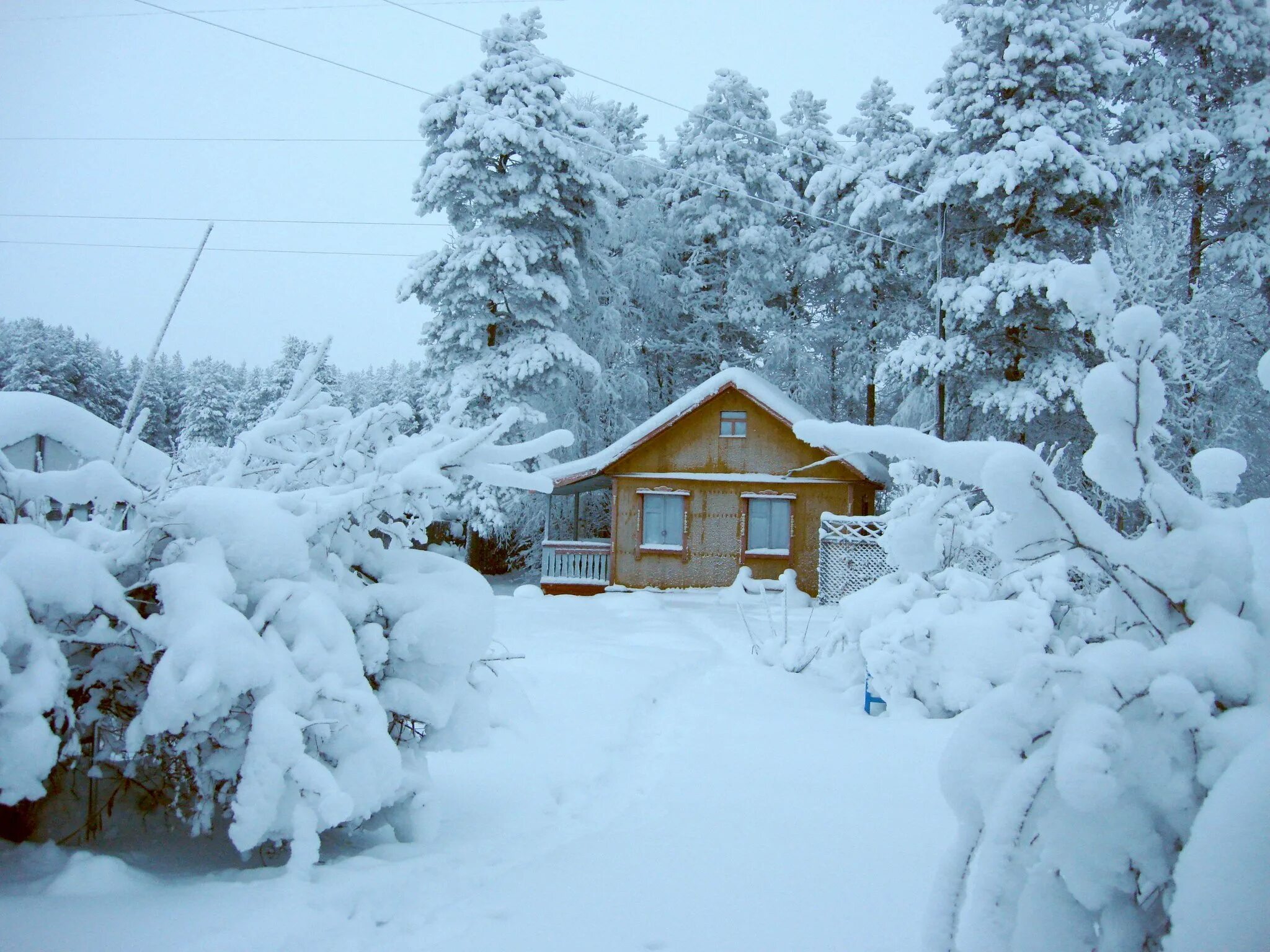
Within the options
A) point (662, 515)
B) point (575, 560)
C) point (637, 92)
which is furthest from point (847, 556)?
point (637, 92)

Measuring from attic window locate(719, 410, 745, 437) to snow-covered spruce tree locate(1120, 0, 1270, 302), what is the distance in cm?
1013

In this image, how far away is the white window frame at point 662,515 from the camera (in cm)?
1970

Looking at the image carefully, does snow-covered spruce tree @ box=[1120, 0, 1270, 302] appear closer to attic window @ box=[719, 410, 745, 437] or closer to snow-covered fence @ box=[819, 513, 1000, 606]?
snow-covered fence @ box=[819, 513, 1000, 606]

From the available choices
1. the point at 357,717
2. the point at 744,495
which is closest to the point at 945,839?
the point at 357,717

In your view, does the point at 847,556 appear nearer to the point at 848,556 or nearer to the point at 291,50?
the point at 848,556

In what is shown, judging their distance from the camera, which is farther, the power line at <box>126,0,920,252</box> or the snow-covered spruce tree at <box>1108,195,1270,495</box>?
the snow-covered spruce tree at <box>1108,195,1270,495</box>

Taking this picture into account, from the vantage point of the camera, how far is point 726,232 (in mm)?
27359

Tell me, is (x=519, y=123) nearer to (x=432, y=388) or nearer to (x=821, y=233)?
(x=432, y=388)

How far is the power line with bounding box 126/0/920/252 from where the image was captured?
41.9 feet

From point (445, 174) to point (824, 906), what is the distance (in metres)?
20.3

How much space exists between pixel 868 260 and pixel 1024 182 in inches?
282

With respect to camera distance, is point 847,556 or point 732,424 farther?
point 732,424

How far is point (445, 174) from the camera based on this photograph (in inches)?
807

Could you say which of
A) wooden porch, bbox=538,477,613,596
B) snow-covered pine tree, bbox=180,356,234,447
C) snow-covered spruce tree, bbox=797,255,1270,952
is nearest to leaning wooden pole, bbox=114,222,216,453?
snow-covered spruce tree, bbox=797,255,1270,952
